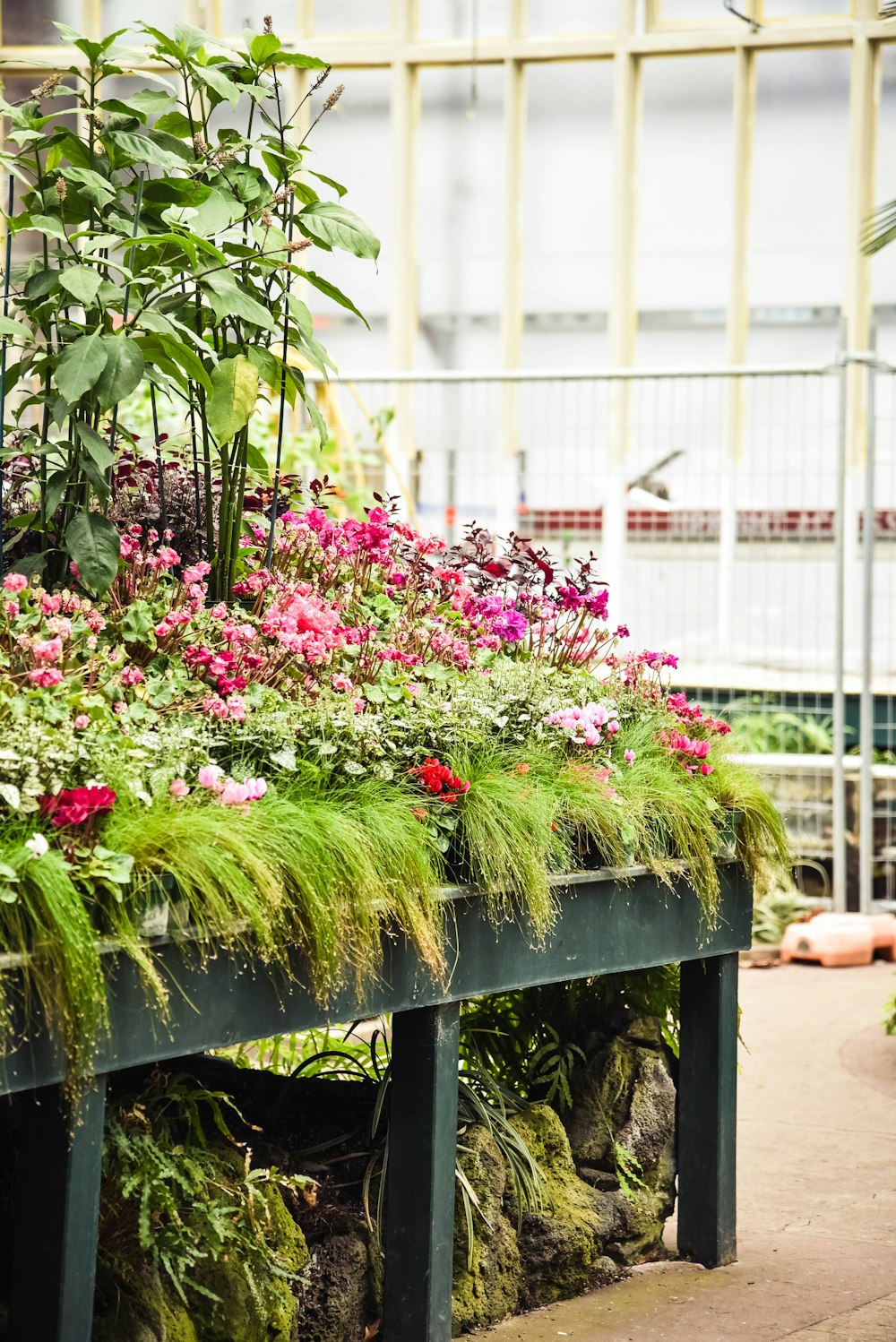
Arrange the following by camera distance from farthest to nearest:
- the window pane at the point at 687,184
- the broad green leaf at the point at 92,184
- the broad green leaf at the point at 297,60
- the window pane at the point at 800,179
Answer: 1. the window pane at the point at 687,184
2. the window pane at the point at 800,179
3. the broad green leaf at the point at 297,60
4. the broad green leaf at the point at 92,184

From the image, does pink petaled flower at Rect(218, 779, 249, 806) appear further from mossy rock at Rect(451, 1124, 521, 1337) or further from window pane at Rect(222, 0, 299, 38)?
window pane at Rect(222, 0, 299, 38)

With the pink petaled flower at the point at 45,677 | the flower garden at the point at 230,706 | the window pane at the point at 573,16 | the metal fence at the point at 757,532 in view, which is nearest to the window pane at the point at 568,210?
A: the window pane at the point at 573,16

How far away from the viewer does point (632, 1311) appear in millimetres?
2633

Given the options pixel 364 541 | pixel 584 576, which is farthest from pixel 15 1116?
pixel 584 576

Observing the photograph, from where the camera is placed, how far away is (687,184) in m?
8.88

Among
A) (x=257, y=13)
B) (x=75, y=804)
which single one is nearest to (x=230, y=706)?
(x=75, y=804)

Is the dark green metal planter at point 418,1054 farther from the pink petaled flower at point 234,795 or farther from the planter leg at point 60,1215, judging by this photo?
the pink petaled flower at point 234,795

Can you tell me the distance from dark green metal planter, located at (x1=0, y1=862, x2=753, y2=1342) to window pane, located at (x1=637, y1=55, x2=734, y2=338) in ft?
21.5

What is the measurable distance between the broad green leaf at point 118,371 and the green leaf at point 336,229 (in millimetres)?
482

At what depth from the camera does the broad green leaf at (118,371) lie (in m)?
2.24

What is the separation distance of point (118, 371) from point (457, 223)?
287 inches

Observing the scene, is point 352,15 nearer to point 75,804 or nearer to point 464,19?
point 464,19

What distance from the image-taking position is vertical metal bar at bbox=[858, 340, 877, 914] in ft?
21.1

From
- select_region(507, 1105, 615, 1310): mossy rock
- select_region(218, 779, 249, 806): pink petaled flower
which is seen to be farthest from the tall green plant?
select_region(507, 1105, 615, 1310): mossy rock
